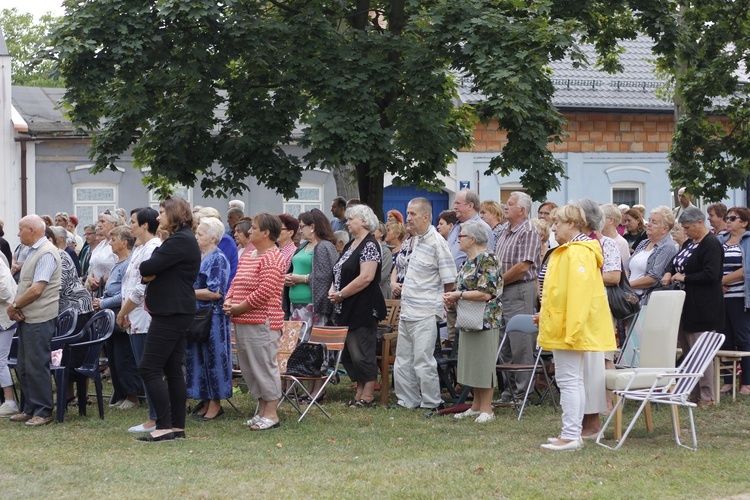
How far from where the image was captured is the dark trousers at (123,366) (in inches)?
445

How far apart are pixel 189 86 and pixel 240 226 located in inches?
176

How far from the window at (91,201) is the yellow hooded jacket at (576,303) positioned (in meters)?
18.9

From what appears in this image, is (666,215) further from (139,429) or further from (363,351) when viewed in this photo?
(139,429)

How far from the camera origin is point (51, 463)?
8266 mm

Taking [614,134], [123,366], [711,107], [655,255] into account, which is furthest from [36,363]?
[614,134]

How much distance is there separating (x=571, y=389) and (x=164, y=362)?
3420 mm

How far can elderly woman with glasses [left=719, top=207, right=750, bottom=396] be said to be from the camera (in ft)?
38.2

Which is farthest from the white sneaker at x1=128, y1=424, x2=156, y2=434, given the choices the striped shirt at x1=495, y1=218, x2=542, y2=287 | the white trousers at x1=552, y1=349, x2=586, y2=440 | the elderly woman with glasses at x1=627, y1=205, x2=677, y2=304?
the elderly woman with glasses at x1=627, y1=205, x2=677, y2=304

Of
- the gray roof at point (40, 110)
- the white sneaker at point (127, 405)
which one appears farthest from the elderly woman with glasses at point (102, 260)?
the gray roof at point (40, 110)

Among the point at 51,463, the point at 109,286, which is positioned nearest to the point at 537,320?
the point at 51,463

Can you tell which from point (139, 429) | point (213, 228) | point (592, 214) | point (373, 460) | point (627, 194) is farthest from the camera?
point (627, 194)

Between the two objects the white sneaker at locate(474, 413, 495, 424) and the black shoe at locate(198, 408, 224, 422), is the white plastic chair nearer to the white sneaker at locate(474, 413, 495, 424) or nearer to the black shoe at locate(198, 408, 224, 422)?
the white sneaker at locate(474, 413, 495, 424)

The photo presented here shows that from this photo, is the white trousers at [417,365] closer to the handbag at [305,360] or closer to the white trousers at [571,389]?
the handbag at [305,360]

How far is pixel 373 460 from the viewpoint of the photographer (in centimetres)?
816
